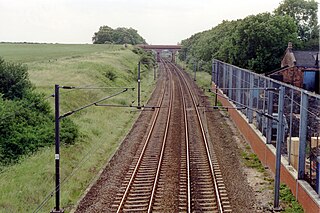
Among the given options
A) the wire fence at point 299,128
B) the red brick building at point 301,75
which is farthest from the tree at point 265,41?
the wire fence at point 299,128

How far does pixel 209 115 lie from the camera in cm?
3388

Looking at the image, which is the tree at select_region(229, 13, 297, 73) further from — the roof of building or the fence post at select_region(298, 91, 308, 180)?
the fence post at select_region(298, 91, 308, 180)

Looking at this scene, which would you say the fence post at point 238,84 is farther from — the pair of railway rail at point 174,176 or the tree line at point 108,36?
the tree line at point 108,36

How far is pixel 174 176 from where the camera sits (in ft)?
58.4

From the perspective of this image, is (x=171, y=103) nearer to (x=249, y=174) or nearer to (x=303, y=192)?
(x=249, y=174)

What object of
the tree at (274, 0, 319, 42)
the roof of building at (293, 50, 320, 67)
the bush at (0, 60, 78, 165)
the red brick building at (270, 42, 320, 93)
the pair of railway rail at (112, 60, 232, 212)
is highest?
the tree at (274, 0, 319, 42)

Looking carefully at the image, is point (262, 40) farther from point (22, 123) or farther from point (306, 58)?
point (22, 123)

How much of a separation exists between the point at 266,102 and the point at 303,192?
861cm

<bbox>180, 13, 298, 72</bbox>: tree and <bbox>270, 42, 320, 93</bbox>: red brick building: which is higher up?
<bbox>180, 13, 298, 72</bbox>: tree

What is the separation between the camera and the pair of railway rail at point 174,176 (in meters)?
14.5

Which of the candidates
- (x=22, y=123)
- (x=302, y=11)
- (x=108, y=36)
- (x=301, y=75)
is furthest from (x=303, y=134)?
(x=108, y=36)

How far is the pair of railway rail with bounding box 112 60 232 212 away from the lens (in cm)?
1450

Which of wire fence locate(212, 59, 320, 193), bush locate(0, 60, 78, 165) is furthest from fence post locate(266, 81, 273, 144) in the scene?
bush locate(0, 60, 78, 165)

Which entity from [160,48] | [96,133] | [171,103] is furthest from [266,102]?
[160,48]
